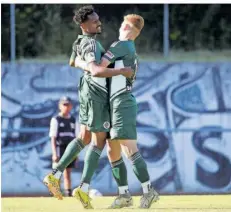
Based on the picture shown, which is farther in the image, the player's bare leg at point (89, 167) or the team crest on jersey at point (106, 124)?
the team crest on jersey at point (106, 124)

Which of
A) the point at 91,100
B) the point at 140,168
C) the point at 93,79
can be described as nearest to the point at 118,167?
the point at 140,168

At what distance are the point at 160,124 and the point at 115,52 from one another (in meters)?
10.5

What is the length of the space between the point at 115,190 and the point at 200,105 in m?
2.46

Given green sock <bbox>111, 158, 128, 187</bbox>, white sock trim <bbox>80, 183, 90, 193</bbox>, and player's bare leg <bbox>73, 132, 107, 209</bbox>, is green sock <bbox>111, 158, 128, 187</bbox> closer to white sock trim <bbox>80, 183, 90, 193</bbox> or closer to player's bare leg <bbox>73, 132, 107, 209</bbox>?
player's bare leg <bbox>73, 132, 107, 209</bbox>

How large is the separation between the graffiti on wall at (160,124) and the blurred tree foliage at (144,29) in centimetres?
199

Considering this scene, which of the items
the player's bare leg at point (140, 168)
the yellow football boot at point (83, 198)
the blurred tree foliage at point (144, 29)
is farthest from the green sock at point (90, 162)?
the blurred tree foliage at point (144, 29)

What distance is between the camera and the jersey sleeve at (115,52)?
1096 cm

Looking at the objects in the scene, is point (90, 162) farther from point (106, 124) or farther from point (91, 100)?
point (91, 100)

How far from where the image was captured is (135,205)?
1166 cm

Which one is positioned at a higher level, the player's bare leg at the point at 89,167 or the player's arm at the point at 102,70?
the player's arm at the point at 102,70

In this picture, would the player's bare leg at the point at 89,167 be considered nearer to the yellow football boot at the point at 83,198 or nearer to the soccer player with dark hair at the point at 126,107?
the yellow football boot at the point at 83,198

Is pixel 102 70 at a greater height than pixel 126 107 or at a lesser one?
greater

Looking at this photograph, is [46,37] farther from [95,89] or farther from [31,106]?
[95,89]

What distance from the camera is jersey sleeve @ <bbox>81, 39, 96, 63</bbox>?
1089 cm
